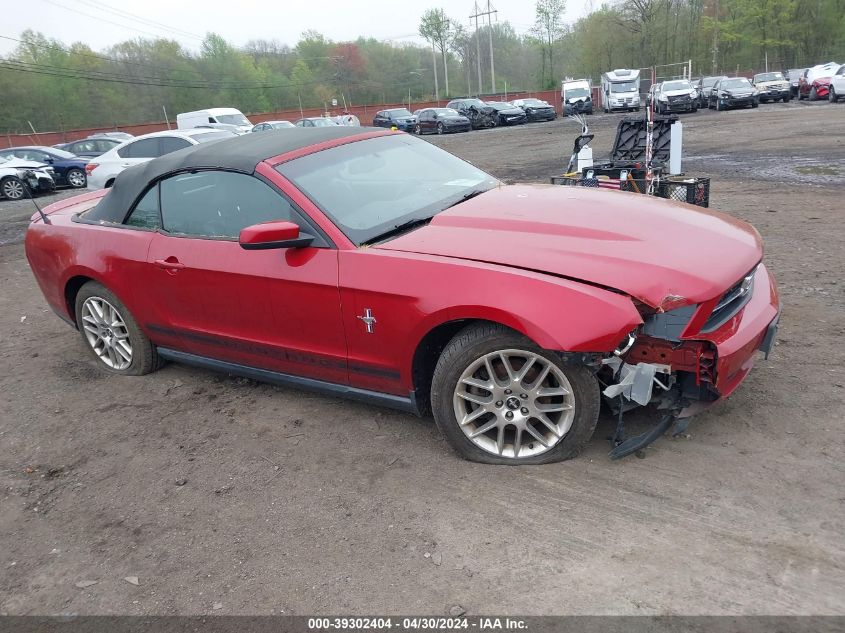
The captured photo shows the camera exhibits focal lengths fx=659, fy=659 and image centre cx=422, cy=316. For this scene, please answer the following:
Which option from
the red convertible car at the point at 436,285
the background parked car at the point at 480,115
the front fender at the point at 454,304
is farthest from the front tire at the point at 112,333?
the background parked car at the point at 480,115

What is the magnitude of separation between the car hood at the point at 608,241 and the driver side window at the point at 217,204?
33.0 inches

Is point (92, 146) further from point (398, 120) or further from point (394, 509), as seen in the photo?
point (394, 509)

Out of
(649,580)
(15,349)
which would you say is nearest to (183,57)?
(15,349)

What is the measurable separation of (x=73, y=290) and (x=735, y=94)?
105 feet

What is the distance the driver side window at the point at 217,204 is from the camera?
369cm

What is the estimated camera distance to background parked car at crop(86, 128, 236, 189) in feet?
43.4

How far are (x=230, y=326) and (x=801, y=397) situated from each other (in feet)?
10.5

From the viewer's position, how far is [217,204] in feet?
13.0

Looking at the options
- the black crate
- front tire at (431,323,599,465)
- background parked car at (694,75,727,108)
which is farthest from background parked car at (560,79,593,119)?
front tire at (431,323,599,465)

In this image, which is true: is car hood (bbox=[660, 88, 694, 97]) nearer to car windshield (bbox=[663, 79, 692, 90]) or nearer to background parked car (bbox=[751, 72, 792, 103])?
car windshield (bbox=[663, 79, 692, 90])

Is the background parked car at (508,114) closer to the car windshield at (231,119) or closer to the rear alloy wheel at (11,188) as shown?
the car windshield at (231,119)

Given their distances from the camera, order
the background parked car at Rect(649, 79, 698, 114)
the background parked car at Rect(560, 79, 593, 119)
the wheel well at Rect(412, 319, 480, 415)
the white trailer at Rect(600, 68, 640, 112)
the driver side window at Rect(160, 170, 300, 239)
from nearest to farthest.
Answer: the wheel well at Rect(412, 319, 480, 415) < the driver side window at Rect(160, 170, 300, 239) < the background parked car at Rect(649, 79, 698, 114) < the background parked car at Rect(560, 79, 593, 119) < the white trailer at Rect(600, 68, 640, 112)

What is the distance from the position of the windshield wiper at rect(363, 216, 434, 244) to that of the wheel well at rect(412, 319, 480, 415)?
23.6 inches

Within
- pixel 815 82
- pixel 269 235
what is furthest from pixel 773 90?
pixel 269 235
